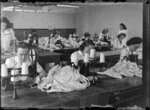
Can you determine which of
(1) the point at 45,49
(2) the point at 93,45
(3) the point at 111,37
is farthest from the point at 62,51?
(3) the point at 111,37

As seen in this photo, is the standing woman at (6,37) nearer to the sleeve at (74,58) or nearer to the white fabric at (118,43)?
the sleeve at (74,58)

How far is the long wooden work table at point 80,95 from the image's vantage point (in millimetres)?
1417

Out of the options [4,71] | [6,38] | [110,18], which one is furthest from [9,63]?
[110,18]

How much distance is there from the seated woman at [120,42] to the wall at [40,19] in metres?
0.31

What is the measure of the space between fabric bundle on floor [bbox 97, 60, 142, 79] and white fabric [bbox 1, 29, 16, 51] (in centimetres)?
68

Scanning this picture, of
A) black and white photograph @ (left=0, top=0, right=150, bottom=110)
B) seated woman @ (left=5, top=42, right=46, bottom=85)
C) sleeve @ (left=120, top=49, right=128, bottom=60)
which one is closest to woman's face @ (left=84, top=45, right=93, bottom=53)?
black and white photograph @ (left=0, top=0, right=150, bottom=110)

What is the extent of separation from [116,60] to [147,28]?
0.30 m

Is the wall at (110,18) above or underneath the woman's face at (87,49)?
above

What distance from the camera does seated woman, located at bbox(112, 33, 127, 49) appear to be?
1.45 m

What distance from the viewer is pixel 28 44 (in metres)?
1.44

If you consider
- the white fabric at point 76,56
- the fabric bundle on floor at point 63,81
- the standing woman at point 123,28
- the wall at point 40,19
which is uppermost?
the wall at point 40,19

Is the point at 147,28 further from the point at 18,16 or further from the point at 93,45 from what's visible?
the point at 18,16

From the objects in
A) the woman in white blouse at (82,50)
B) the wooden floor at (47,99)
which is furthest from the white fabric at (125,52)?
the wooden floor at (47,99)

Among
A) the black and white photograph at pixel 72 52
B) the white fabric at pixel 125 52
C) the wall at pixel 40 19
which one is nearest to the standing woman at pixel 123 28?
the black and white photograph at pixel 72 52
